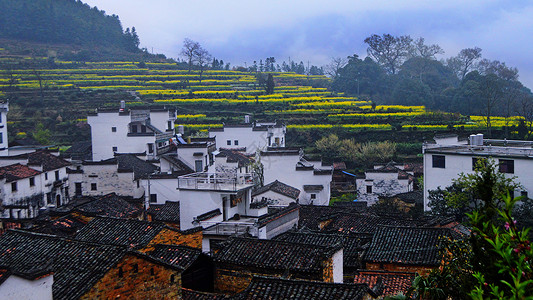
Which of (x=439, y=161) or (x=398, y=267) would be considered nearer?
(x=398, y=267)

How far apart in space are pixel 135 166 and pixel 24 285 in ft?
68.5

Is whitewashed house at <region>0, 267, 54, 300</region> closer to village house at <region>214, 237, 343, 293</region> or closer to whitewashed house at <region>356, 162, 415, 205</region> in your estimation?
village house at <region>214, 237, 343, 293</region>

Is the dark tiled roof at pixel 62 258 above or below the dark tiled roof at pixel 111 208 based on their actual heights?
above

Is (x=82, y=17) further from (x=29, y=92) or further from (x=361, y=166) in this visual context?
(x=361, y=166)

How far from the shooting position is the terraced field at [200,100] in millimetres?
47781

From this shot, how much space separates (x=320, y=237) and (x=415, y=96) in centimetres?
5372

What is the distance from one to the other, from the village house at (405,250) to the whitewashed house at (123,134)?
20941 mm

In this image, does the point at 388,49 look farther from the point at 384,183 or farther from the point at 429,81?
the point at 384,183

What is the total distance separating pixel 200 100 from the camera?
5431cm

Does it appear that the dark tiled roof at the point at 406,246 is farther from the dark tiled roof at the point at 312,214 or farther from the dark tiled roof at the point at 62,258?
the dark tiled roof at the point at 62,258

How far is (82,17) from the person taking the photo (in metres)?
95.4

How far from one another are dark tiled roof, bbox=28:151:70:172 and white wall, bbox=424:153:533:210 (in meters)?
18.2

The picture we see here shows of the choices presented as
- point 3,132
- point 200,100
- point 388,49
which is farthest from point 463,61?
point 3,132

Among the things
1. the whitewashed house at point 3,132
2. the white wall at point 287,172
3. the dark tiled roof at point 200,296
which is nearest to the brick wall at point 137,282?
the dark tiled roof at point 200,296
